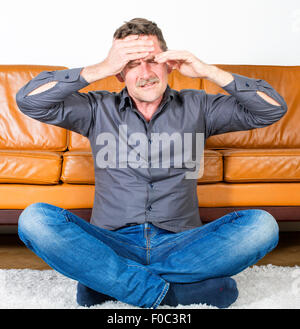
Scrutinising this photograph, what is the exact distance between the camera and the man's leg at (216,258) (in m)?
1.31

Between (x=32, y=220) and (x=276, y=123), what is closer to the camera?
(x=32, y=220)

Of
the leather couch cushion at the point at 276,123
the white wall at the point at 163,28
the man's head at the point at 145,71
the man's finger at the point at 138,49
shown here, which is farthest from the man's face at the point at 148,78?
the white wall at the point at 163,28

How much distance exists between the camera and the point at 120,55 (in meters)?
1.41

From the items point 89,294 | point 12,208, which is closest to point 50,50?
point 12,208

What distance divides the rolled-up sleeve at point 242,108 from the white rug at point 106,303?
0.59 metres

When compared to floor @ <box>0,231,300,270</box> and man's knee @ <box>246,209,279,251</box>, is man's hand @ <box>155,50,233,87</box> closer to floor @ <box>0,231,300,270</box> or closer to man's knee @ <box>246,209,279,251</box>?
man's knee @ <box>246,209,279,251</box>

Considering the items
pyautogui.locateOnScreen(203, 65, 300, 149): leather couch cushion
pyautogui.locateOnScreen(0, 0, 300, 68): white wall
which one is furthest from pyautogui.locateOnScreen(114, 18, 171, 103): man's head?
pyautogui.locateOnScreen(0, 0, 300, 68): white wall

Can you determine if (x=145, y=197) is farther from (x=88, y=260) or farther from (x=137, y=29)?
(x=137, y=29)

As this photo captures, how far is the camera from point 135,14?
3113mm

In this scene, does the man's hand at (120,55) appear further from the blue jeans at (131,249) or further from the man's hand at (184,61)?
the blue jeans at (131,249)

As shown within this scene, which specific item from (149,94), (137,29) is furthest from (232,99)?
(137,29)

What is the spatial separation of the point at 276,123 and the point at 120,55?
1.64 m
